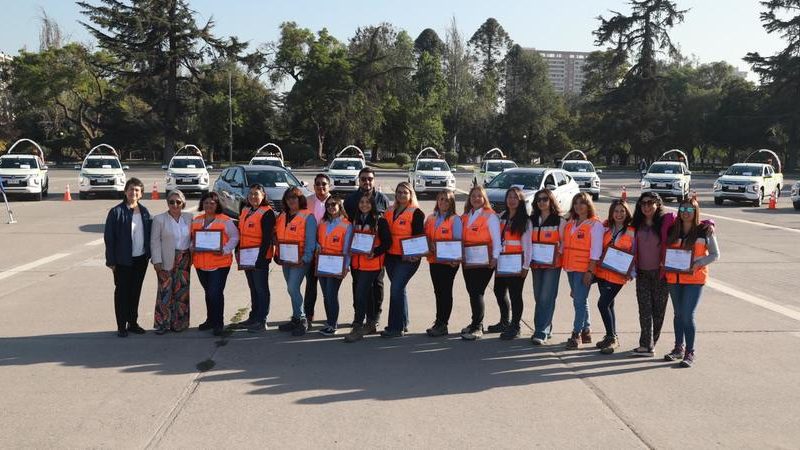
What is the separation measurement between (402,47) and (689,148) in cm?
3624

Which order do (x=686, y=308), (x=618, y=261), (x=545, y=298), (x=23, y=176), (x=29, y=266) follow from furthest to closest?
(x=23, y=176), (x=29, y=266), (x=545, y=298), (x=618, y=261), (x=686, y=308)

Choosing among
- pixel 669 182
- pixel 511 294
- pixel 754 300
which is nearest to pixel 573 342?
pixel 511 294

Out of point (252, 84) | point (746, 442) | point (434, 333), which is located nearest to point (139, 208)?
point (434, 333)

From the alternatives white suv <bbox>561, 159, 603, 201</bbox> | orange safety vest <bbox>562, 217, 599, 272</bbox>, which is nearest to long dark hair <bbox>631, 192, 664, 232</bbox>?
orange safety vest <bbox>562, 217, 599, 272</bbox>

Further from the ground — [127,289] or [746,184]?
[746,184]

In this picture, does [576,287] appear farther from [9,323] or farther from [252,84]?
[252,84]

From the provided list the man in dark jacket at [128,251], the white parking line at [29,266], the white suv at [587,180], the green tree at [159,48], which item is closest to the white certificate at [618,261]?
the man in dark jacket at [128,251]

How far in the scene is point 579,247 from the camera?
270 inches

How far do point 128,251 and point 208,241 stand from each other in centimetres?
82

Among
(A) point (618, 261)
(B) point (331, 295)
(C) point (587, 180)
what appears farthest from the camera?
(C) point (587, 180)

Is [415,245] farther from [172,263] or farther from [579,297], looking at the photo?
[172,263]

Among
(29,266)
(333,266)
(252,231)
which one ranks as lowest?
(29,266)

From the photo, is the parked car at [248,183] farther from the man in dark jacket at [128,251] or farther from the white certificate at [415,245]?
the white certificate at [415,245]

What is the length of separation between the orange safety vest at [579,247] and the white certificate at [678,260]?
75cm
